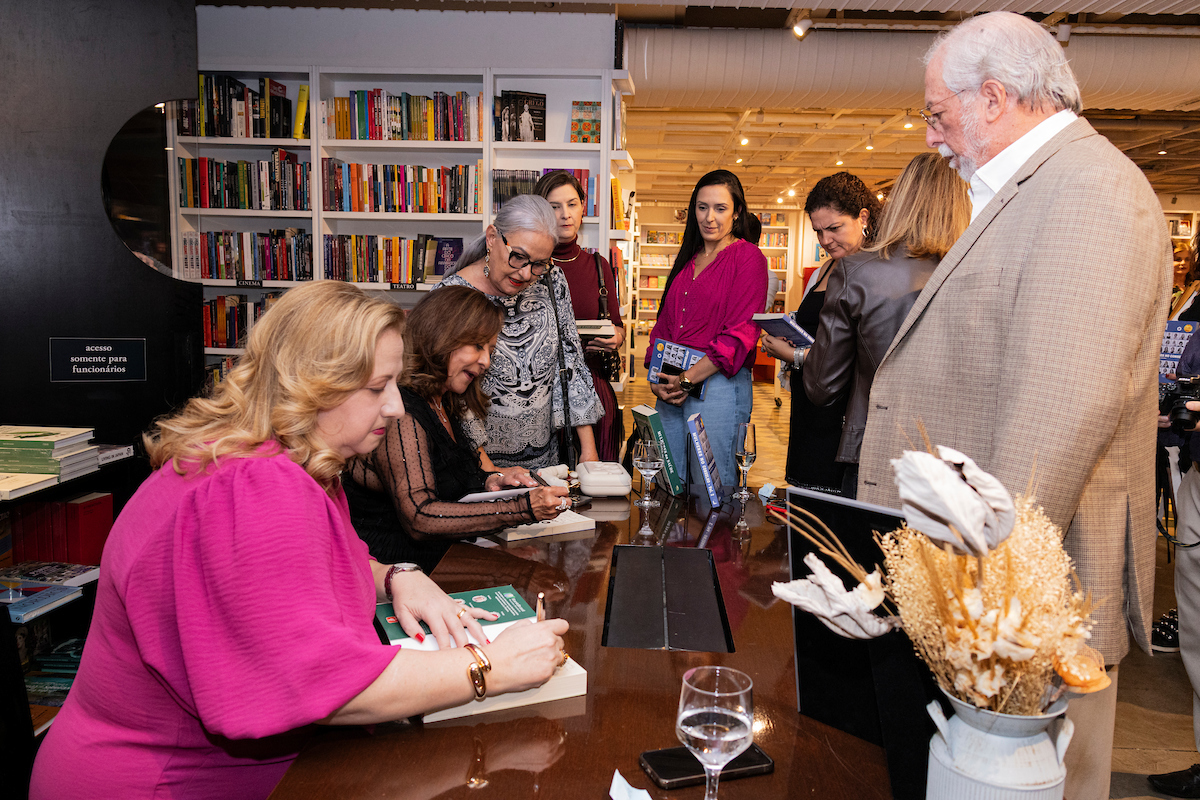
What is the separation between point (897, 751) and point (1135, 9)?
501 cm

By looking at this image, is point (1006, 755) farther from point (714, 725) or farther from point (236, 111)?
point (236, 111)

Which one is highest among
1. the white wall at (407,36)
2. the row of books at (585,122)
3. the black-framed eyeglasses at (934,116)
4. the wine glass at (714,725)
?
the white wall at (407,36)

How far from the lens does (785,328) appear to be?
9.49 feet

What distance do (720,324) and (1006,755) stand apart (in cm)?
265

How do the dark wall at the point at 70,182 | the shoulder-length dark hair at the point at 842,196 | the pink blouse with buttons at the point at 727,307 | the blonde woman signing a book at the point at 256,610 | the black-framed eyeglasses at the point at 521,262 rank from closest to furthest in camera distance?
the blonde woman signing a book at the point at 256,610 < the dark wall at the point at 70,182 < the black-framed eyeglasses at the point at 521,262 < the shoulder-length dark hair at the point at 842,196 < the pink blouse with buttons at the point at 727,307

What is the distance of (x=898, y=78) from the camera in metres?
5.44

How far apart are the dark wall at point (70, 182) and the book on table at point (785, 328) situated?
2.17 m

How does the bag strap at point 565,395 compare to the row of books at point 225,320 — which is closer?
the bag strap at point 565,395

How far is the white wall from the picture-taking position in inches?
183

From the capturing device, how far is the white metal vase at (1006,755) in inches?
27.3

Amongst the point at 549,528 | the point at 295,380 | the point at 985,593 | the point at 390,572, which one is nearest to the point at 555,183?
the point at 549,528

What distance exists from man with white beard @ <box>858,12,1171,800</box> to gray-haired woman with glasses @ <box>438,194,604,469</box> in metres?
1.33

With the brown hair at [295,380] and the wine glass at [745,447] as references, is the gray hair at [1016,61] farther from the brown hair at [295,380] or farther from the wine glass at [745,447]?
the brown hair at [295,380]

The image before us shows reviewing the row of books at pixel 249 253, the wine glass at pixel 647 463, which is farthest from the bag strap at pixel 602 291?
the row of books at pixel 249 253
